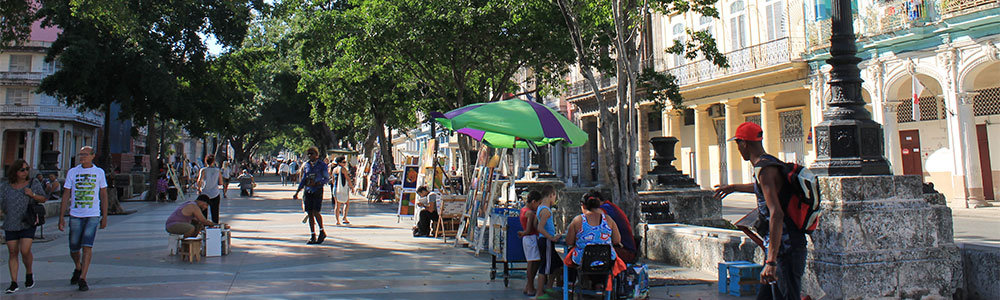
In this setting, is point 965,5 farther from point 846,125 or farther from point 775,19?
point 846,125

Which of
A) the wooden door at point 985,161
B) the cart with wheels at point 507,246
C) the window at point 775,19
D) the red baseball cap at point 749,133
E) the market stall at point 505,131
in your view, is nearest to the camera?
the red baseball cap at point 749,133

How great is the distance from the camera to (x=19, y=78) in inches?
1681

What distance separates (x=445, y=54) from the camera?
1562 centimetres

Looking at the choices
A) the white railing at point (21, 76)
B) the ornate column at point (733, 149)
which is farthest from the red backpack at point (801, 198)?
the white railing at point (21, 76)

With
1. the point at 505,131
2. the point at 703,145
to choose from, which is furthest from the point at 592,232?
the point at 703,145

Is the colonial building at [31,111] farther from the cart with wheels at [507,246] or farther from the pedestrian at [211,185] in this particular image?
the cart with wheels at [507,246]

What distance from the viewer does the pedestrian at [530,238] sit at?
6.26m

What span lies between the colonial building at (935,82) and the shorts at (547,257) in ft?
51.0

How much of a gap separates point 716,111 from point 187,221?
2258 cm

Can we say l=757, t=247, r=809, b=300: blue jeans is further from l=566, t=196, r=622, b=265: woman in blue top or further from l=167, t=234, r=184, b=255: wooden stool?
Answer: l=167, t=234, r=184, b=255: wooden stool

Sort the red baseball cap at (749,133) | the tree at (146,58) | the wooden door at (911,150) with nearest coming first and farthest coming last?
the red baseball cap at (749,133) < the tree at (146,58) < the wooden door at (911,150)

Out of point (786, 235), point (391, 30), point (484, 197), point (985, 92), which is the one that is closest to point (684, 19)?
point (985, 92)

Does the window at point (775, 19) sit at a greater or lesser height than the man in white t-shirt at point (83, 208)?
greater

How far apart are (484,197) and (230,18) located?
15429 mm
